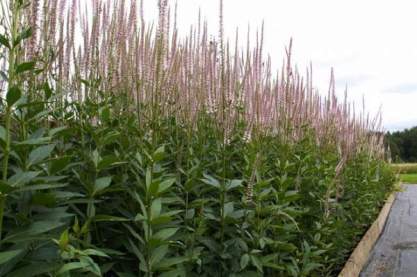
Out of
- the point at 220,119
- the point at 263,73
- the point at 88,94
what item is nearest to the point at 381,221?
the point at 263,73

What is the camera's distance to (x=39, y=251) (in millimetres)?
1850

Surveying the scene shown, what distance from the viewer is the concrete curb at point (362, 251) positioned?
15.6 feet

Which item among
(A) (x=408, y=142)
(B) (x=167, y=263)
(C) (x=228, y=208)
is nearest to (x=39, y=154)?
(B) (x=167, y=263)

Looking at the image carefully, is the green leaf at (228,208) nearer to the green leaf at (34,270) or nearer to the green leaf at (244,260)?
the green leaf at (244,260)

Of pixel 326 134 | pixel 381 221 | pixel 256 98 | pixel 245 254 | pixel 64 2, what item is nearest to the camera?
pixel 64 2

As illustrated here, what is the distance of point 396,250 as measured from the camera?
641cm

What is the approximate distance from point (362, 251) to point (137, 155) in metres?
4.10

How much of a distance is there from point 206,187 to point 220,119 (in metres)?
0.56

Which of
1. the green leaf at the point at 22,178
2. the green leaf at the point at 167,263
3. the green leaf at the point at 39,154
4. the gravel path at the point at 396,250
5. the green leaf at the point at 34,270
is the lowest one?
the gravel path at the point at 396,250

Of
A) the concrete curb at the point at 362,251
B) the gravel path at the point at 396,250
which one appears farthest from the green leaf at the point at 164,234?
the gravel path at the point at 396,250

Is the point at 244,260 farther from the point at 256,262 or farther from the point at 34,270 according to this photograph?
the point at 34,270

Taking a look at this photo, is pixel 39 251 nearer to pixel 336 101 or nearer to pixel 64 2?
pixel 64 2

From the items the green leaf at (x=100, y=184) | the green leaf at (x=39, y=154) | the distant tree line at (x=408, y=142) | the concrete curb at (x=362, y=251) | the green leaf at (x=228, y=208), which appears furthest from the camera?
the distant tree line at (x=408, y=142)

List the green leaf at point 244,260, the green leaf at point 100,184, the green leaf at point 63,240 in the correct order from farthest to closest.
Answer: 1. the green leaf at point 244,260
2. the green leaf at point 100,184
3. the green leaf at point 63,240
